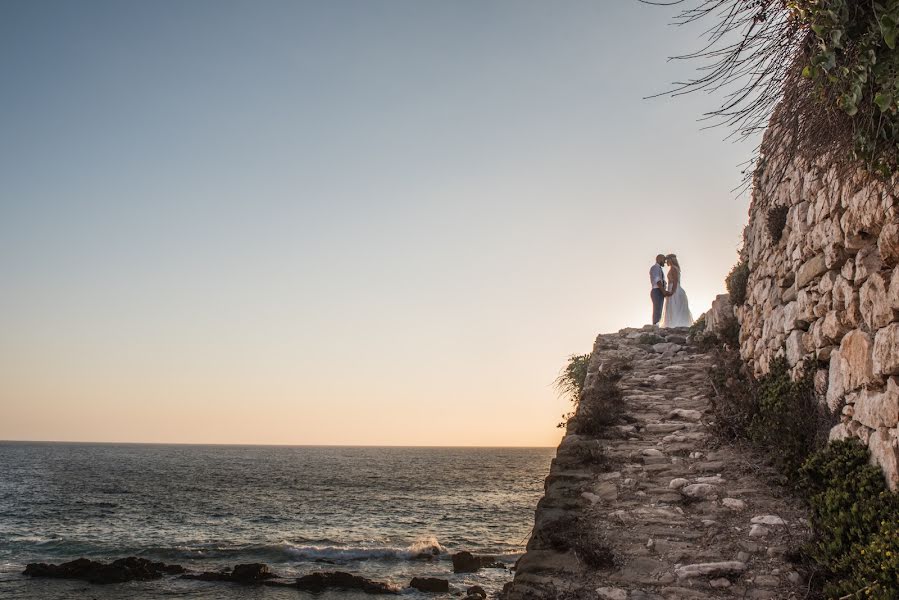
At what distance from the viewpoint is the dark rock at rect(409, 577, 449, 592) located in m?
16.7

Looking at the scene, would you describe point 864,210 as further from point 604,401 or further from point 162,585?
point 162,585

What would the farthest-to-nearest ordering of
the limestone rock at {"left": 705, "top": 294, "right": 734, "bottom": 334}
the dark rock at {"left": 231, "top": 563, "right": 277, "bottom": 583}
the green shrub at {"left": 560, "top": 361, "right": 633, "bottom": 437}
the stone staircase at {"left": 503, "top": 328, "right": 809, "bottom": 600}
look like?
1. the dark rock at {"left": 231, "top": 563, "right": 277, "bottom": 583}
2. the limestone rock at {"left": 705, "top": 294, "right": 734, "bottom": 334}
3. the green shrub at {"left": 560, "top": 361, "right": 633, "bottom": 437}
4. the stone staircase at {"left": 503, "top": 328, "right": 809, "bottom": 600}

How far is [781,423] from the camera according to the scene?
21.8 feet

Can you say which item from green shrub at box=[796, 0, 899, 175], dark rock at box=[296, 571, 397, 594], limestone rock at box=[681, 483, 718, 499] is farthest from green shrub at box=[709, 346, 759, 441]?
dark rock at box=[296, 571, 397, 594]

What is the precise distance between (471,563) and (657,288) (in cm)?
1125

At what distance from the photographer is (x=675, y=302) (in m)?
15.6

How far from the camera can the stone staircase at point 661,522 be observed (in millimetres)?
4824

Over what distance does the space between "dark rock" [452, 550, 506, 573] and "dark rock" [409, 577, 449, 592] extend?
1.84 metres

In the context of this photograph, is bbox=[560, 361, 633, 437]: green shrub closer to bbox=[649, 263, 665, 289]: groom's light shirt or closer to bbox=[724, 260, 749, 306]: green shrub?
bbox=[724, 260, 749, 306]: green shrub

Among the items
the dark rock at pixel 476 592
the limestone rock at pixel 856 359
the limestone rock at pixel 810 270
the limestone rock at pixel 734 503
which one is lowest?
the dark rock at pixel 476 592

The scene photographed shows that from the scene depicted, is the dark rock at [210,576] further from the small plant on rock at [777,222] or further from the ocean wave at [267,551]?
the small plant on rock at [777,222]

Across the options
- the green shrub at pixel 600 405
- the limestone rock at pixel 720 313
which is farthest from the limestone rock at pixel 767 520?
the limestone rock at pixel 720 313

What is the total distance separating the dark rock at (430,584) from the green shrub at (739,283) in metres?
11.9

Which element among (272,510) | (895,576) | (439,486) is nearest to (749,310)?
(895,576)
